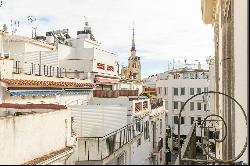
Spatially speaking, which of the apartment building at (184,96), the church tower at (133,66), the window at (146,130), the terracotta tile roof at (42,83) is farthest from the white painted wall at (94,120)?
the church tower at (133,66)

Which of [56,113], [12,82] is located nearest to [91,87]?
[12,82]

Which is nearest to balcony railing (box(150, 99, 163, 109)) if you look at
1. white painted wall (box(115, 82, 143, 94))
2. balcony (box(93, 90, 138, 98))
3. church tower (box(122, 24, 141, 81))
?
balcony (box(93, 90, 138, 98))

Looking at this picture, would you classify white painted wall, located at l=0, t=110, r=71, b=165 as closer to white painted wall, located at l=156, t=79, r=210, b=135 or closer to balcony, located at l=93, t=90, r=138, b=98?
balcony, located at l=93, t=90, r=138, b=98

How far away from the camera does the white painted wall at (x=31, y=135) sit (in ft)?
40.2

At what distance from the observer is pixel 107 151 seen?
21984mm

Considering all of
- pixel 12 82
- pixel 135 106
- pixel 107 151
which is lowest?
pixel 107 151

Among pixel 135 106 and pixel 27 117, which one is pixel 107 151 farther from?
pixel 27 117

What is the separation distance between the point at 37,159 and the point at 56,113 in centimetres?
250

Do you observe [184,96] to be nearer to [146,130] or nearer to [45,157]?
[146,130]

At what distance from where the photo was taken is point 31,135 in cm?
1382

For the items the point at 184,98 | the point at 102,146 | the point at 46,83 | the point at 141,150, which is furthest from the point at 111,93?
the point at 184,98

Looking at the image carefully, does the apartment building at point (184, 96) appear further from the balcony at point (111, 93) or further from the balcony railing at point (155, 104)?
the balcony at point (111, 93)

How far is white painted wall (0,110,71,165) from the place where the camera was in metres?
12.2

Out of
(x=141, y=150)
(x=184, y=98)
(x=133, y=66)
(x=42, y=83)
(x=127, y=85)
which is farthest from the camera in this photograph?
(x=133, y=66)
